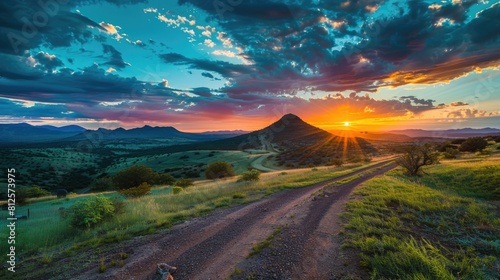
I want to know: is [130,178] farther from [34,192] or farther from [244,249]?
[244,249]

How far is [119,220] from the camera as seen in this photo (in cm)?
1199

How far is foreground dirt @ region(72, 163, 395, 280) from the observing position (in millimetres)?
7066

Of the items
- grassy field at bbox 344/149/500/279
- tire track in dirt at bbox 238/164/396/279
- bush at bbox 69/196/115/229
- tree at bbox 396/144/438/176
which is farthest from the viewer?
tree at bbox 396/144/438/176

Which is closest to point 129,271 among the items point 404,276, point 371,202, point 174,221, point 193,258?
point 193,258

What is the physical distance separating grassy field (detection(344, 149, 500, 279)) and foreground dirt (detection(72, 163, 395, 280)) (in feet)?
2.99

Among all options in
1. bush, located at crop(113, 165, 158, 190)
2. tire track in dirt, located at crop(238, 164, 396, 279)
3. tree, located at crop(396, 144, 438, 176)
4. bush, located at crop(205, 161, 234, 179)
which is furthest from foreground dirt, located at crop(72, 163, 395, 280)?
bush, located at crop(205, 161, 234, 179)

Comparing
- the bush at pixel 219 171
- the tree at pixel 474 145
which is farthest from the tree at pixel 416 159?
the tree at pixel 474 145

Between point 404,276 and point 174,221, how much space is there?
10.1 meters

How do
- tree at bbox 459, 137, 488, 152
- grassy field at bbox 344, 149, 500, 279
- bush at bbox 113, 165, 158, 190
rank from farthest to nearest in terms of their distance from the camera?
tree at bbox 459, 137, 488, 152 → bush at bbox 113, 165, 158, 190 → grassy field at bbox 344, 149, 500, 279

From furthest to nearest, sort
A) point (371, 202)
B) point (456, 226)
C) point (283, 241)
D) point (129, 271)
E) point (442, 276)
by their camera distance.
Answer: point (371, 202)
point (456, 226)
point (283, 241)
point (129, 271)
point (442, 276)

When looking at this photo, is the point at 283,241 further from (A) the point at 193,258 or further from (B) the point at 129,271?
(B) the point at 129,271

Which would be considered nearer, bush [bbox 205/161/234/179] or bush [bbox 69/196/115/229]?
bush [bbox 69/196/115/229]

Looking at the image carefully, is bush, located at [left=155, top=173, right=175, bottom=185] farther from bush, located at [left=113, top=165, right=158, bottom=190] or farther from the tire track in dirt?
the tire track in dirt

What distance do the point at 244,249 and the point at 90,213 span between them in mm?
8366
